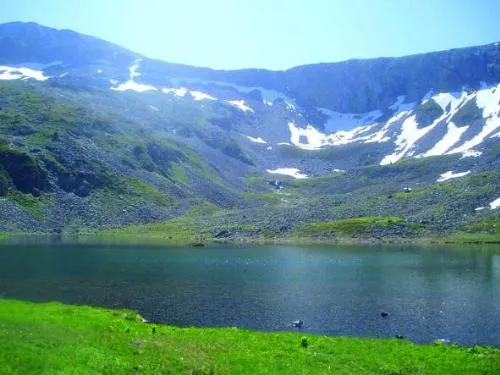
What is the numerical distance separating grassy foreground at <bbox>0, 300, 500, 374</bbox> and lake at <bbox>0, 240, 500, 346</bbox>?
40.5 ft

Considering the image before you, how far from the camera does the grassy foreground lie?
98.3 ft

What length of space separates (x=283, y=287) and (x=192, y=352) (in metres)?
47.6

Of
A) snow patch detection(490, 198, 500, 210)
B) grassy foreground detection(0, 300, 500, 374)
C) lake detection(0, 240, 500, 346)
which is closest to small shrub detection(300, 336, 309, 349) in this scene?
grassy foreground detection(0, 300, 500, 374)

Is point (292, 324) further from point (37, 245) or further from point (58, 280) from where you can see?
point (37, 245)

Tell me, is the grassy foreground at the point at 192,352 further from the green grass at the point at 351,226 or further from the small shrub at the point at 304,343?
the green grass at the point at 351,226

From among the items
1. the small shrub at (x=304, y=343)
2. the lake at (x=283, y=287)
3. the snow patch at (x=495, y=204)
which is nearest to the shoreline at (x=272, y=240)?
the lake at (x=283, y=287)

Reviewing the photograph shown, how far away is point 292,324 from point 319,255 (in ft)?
261

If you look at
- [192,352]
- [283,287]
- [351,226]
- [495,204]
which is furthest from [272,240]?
[192,352]

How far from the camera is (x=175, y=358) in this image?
32.9 meters

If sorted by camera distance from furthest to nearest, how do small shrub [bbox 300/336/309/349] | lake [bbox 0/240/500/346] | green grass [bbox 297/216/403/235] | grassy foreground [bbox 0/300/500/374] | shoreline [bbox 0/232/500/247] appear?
green grass [bbox 297/216/403/235], shoreline [bbox 0/232/500/247], lake [bbox 0/240/500/346], small shrub [bbox 300/336/309/349], grassy foreground [bbox 0/300/500/374]

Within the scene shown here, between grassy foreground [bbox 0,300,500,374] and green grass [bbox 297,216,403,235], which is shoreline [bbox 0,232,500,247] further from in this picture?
grassy foreground [bbox 0,300,500,374]

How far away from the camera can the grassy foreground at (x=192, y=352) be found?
30.0 m

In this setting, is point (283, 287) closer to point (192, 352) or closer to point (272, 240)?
point (192, 352)

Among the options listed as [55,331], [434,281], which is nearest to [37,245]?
[434,281]
